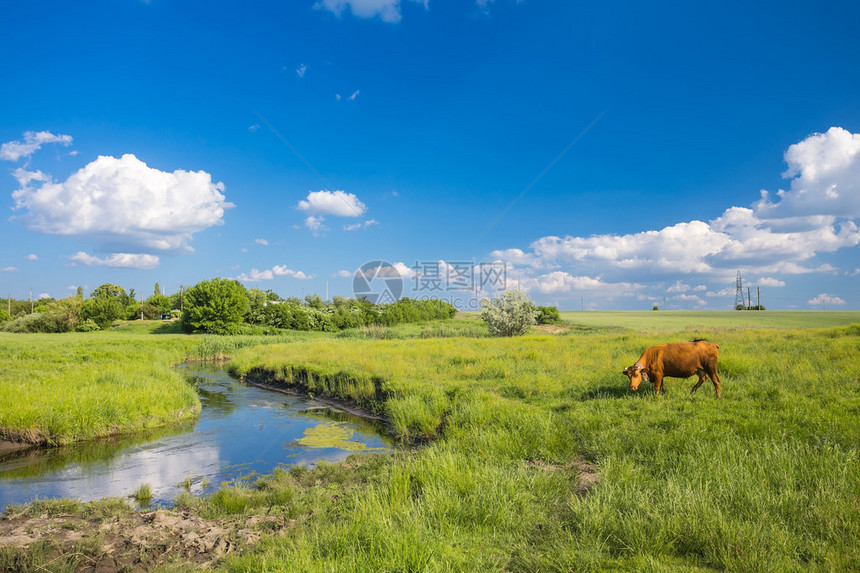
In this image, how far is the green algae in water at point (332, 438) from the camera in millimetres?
12664

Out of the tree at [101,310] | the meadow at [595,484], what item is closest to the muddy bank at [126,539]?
the meadow at [595,484]

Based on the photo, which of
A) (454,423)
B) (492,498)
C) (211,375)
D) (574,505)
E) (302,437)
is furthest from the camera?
(211,375)

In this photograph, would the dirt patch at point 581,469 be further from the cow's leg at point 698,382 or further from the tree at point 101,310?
the tree at point 101,310

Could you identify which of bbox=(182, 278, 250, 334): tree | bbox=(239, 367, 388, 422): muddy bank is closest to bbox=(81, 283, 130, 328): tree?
bbox=(182, 278, 250, 334): tree

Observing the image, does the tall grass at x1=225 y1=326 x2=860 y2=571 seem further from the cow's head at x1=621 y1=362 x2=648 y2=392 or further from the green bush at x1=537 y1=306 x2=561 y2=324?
the green bush at x1=537 y1=306 x2=561 y2=324

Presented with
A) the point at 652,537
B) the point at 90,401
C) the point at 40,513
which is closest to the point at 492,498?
the point at 652,537

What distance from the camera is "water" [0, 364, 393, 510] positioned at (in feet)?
31.5

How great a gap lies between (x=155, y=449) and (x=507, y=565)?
12.3m

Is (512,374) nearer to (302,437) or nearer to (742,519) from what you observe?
(302,437)

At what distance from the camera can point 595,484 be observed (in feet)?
21.1

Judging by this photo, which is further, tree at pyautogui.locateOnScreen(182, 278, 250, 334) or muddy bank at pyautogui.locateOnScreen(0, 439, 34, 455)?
tree at pyautogui.locateOnScreen(182, 278, 250, 334)

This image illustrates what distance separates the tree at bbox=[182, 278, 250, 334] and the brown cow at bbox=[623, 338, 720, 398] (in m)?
66.2

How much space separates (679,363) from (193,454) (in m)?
13.8

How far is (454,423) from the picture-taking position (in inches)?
472
